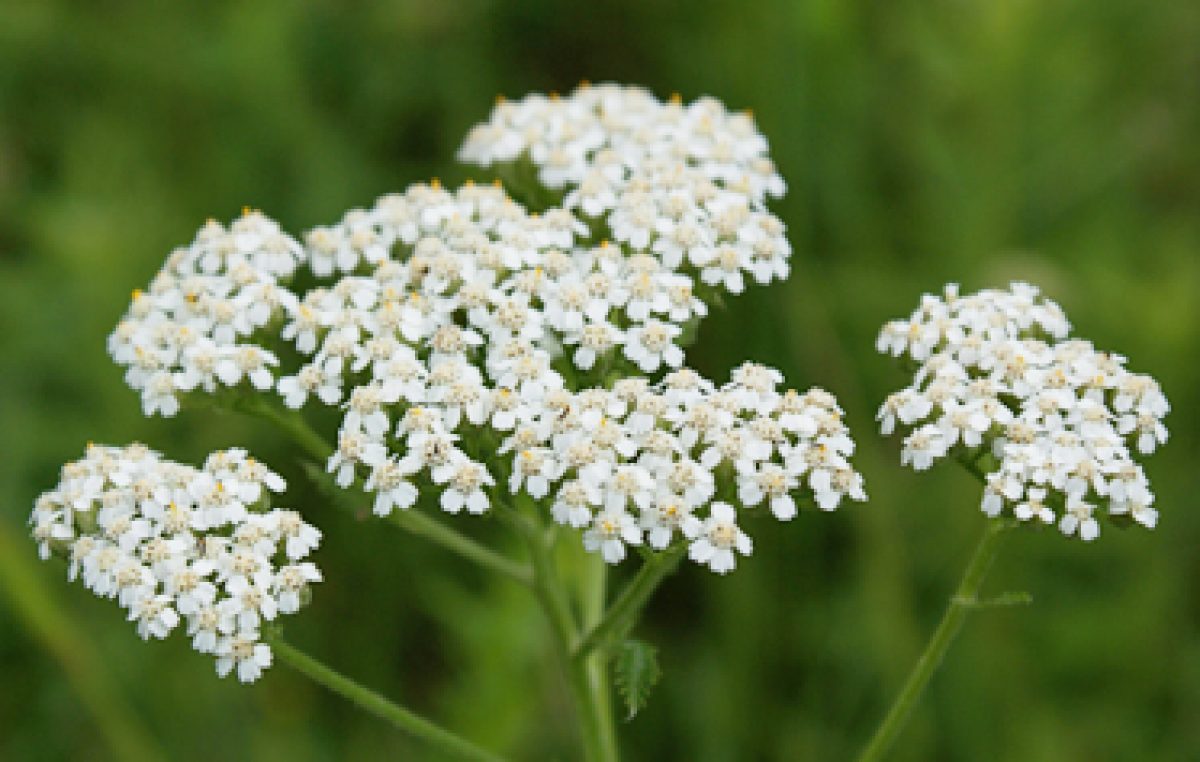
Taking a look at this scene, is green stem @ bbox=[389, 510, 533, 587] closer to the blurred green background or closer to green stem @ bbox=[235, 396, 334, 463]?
green stem @ bbox=[235, 396, 334, 463]

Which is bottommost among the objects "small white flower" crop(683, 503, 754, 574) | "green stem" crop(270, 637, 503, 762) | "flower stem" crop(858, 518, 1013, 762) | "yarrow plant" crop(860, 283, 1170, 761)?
"green stem" crop(270, 637, 503, 762)

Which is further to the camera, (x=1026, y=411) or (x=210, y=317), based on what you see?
(x=210, y=317)

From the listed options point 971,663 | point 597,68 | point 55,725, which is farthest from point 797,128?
point 55,725

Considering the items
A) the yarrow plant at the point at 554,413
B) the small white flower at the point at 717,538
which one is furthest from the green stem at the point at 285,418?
the small white flower at the point at 717,538

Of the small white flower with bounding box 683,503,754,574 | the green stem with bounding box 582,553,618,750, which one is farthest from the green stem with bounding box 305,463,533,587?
the small white flower with bounding box 683,503,754,574

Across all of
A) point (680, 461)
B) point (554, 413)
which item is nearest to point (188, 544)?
point (554, 413)

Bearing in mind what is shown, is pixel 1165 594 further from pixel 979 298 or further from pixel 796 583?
pixel 979 298

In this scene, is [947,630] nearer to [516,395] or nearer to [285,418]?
[516,395]
